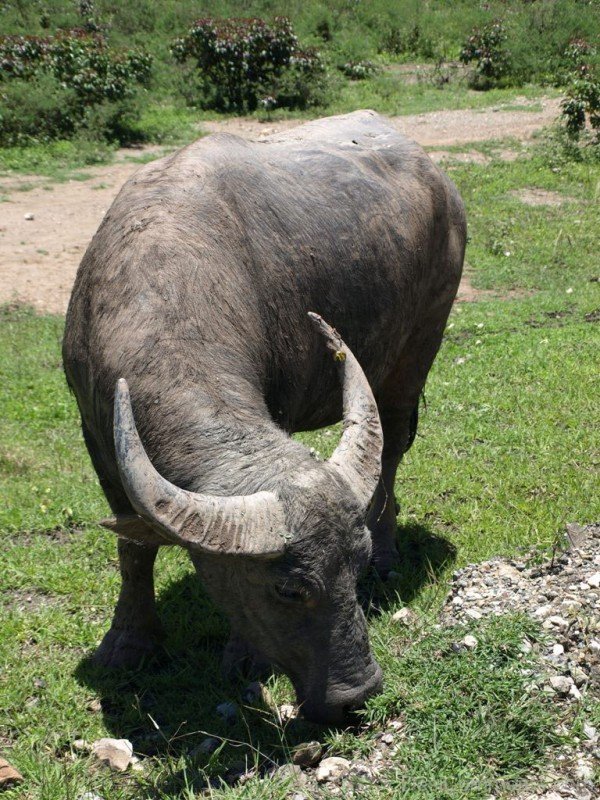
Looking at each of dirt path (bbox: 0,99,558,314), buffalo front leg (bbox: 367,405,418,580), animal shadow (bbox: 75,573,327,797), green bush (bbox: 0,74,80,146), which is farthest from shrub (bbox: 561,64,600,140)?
animal shadow (bbox: 75,573,327,797)

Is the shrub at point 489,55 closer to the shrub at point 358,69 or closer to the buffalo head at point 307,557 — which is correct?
the shrub at point 358,69

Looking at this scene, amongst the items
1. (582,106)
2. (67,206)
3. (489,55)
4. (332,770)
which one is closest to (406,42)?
(489,55)

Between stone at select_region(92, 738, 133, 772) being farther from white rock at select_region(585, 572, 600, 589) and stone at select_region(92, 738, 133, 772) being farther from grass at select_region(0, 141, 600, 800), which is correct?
white rock at select_region(585, 572, 600, 589)

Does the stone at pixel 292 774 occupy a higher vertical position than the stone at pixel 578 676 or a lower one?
lower

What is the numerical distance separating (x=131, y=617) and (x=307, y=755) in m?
1.37

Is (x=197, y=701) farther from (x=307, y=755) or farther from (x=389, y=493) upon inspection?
(x=389, y=493)

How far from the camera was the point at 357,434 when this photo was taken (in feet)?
12.1

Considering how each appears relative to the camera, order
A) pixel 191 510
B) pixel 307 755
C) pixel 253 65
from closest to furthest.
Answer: pixel 191 510, pixel 307 755, pixel 253 65

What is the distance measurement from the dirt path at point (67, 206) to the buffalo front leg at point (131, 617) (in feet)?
20.3

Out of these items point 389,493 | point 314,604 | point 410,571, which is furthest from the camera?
point 389,493

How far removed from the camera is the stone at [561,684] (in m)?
3.95

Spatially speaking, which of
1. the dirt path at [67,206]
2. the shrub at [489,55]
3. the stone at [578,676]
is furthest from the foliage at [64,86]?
the stone at [578,676]

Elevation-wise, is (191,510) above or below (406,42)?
above

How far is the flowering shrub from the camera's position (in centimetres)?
→ 2142
